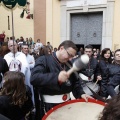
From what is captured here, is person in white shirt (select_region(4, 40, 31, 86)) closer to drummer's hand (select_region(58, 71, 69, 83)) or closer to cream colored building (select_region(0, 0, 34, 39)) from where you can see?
drummer's hand (select_region(58, 71, 69, 83))

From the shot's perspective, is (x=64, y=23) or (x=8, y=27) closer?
(x=64, y=23)

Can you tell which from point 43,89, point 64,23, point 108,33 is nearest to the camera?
point 43,89

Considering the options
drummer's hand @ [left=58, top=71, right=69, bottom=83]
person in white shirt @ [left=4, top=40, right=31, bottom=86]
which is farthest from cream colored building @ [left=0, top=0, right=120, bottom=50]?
drummer's hand @ [left=58, top=71, right=69, bottom=83]

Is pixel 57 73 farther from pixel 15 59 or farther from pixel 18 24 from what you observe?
pixel 18 24

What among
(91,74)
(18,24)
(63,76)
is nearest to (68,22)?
(18,24)

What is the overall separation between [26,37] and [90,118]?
49.1 ft

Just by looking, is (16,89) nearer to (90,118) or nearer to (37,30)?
(90,118)

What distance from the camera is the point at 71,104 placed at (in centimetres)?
252

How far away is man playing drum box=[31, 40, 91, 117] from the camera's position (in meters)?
2.53

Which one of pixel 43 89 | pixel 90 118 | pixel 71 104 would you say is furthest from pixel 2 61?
pixel 90 118

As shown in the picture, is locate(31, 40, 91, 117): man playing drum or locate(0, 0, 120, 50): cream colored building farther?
locate(0, 0, 120, 50): cream colored building

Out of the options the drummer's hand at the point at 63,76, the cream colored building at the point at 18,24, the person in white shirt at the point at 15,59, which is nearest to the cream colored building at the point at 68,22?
the cream colored building at the point at 18,24

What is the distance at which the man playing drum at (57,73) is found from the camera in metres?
2.53

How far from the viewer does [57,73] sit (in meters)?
2.54
